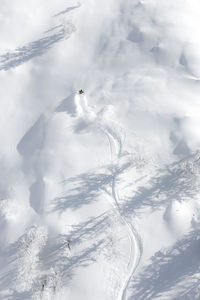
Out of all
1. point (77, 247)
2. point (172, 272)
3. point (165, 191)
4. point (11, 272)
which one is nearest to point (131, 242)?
point (172, 272)

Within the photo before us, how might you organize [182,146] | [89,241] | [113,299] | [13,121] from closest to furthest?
1. [113,299]
2. [89,241]
3. [182,146]
4. [13,121]

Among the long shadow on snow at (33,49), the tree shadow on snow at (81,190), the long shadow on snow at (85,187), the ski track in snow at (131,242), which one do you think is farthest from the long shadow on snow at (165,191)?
the long shadow on snow at (33,49)

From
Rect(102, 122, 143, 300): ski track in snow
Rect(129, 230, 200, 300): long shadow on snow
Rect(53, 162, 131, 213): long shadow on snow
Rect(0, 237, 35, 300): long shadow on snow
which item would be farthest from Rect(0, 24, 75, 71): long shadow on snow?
Rect(129, 230, 200, 300): long shadow on snow

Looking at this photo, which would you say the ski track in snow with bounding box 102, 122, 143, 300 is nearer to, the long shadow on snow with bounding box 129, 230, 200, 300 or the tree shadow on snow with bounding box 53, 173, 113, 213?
the long shadow on snow with bounding box 129, 230, 200, 300

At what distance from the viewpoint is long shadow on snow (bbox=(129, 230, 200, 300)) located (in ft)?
58.0

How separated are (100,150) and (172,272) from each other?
374 inches

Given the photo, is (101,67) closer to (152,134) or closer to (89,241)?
(152,134)

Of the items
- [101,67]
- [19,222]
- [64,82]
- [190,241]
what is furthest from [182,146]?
[19,222]

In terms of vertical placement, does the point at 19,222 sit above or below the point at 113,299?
above

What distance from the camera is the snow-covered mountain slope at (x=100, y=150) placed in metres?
18.3

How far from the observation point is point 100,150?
2080cm

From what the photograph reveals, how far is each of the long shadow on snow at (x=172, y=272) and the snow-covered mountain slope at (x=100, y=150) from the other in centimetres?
6

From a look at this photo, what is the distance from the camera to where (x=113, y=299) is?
17750 mm

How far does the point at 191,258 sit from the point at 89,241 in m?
6.72
